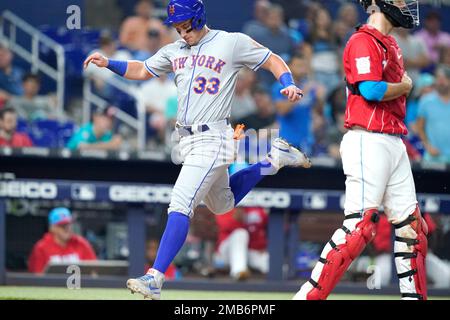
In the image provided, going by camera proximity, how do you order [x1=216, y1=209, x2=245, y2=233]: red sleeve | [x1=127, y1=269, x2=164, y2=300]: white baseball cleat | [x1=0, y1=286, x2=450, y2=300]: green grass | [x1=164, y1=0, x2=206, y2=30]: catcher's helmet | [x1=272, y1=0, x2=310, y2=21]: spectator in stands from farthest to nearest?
[x1=272, y1=0, x2=310, y2=21]: spectator in stands, [x1=216, y1=209, x2=245, y2=233]: red sleeve, [x1=0, y1=286, x2=450, y2=300]: green grass, [x1=164, y1=0, x2=206, y2=30]: catcher's helmet, [x1=127, y1=269, x2=164, y2=300]: white baseball cleat

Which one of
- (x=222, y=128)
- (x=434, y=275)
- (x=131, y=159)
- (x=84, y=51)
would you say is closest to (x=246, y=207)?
(x=131, y=159)

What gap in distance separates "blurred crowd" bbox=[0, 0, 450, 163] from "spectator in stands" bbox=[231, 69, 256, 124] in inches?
0.4

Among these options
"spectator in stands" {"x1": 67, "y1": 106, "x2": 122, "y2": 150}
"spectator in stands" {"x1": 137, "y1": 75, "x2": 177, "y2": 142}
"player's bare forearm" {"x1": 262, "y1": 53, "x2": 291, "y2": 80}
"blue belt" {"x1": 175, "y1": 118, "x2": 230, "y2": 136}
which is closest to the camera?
"blue belt" {"x1": 175, "y1": 118, "x2": 230, "y2": 136}

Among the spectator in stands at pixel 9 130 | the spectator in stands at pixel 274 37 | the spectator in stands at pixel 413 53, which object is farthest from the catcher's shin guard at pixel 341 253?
the spectator in stands at pixel 413 53

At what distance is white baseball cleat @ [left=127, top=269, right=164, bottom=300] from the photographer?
5.58m

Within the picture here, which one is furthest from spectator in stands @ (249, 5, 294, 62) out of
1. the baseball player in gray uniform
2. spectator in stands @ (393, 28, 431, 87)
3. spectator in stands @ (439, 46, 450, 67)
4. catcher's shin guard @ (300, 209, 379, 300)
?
catcher's shin guard @ (300, 209, 379, 300)

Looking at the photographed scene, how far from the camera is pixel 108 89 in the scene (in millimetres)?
10938

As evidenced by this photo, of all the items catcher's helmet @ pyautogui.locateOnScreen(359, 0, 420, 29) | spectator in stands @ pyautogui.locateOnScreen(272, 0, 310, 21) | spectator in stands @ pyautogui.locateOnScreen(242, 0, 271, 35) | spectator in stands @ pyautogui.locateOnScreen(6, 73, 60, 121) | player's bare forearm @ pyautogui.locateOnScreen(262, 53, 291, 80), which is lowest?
player's bare forearm @ pyautogui.locateOnScreen(262, 53, 291, 80)

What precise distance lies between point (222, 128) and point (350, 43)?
99cm

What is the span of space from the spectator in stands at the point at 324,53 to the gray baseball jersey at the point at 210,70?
5.15 m

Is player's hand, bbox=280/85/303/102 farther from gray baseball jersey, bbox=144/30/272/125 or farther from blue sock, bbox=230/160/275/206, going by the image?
blue sock, bbox=230/160/275/206

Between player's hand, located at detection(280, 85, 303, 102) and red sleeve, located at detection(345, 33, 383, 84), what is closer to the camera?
red sleeve, located at detection(345, 33, 383, 84)

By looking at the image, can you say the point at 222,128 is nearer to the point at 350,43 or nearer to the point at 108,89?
the point at 350,43

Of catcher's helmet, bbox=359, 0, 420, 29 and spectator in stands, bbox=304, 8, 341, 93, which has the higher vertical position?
spectator in stands, bbox=304, 8, 341, 93
